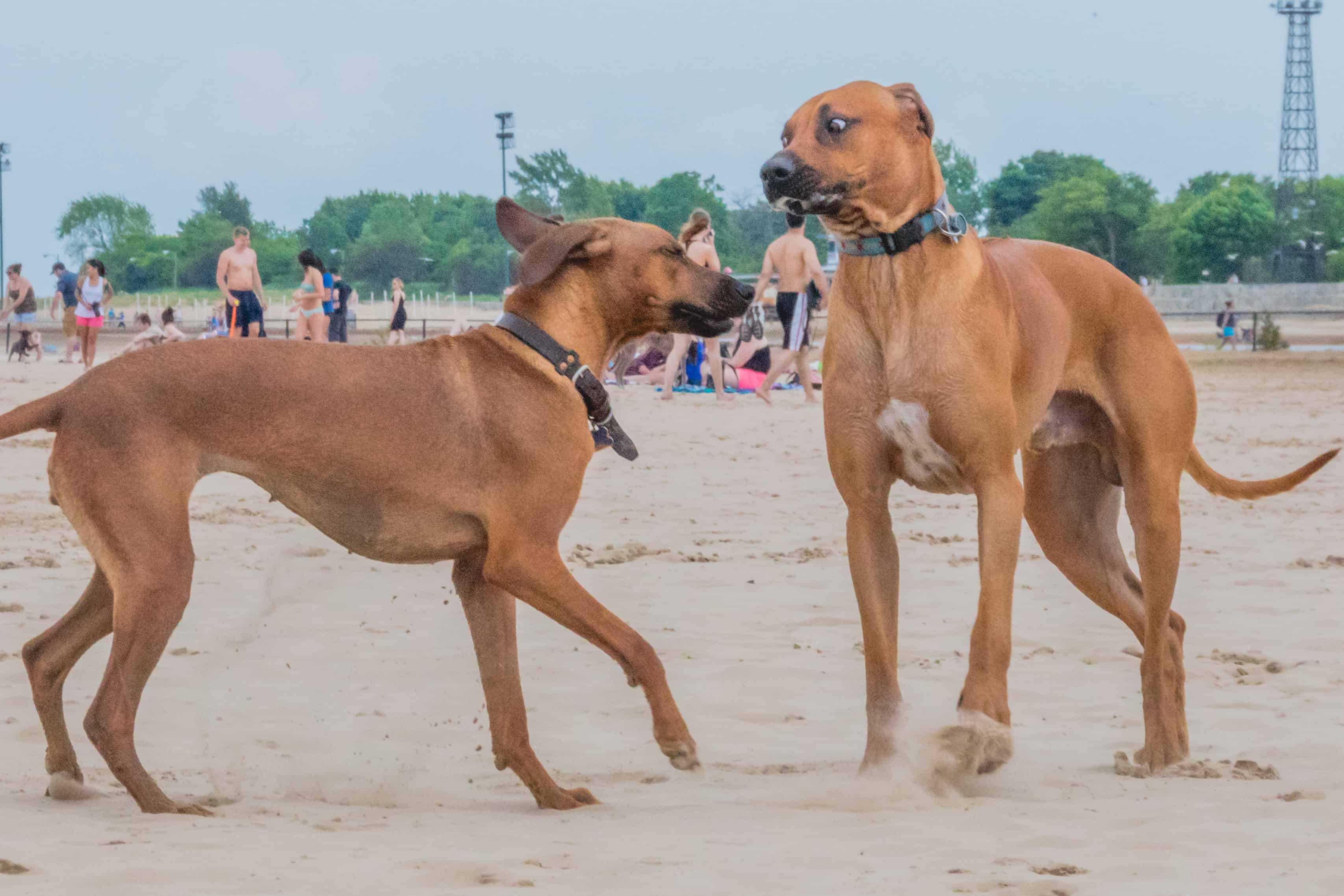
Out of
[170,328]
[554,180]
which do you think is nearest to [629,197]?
[554,180]

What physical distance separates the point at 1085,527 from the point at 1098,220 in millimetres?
80806

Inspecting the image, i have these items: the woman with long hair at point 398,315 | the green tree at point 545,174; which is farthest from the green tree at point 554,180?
the woman with long hair at point 398,315

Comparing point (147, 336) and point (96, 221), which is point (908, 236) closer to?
point (147, 336)

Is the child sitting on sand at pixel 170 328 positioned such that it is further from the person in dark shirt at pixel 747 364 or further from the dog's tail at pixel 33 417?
the dog's tail at pixel 33 417

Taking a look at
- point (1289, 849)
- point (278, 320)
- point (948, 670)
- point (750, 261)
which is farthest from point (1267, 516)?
point (750, 261)

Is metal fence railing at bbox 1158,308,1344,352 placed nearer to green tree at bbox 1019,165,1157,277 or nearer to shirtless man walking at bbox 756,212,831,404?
shirtless man walking at bbox 756,212,831,404

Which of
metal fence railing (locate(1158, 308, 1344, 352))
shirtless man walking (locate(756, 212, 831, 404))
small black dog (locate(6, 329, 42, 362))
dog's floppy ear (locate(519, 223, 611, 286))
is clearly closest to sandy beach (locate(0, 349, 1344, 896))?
dog's floppy ear (locate(519, 223, 611, 286))

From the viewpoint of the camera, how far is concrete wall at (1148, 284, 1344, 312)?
60656 millimetres

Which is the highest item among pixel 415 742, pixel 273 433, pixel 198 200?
pixel 198 200

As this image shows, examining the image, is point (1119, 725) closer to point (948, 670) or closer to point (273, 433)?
point (948, 670)

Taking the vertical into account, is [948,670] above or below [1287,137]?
below

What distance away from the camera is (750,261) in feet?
269

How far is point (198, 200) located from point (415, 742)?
378 feet

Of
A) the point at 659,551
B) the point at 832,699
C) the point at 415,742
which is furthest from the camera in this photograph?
the point at 659,551
